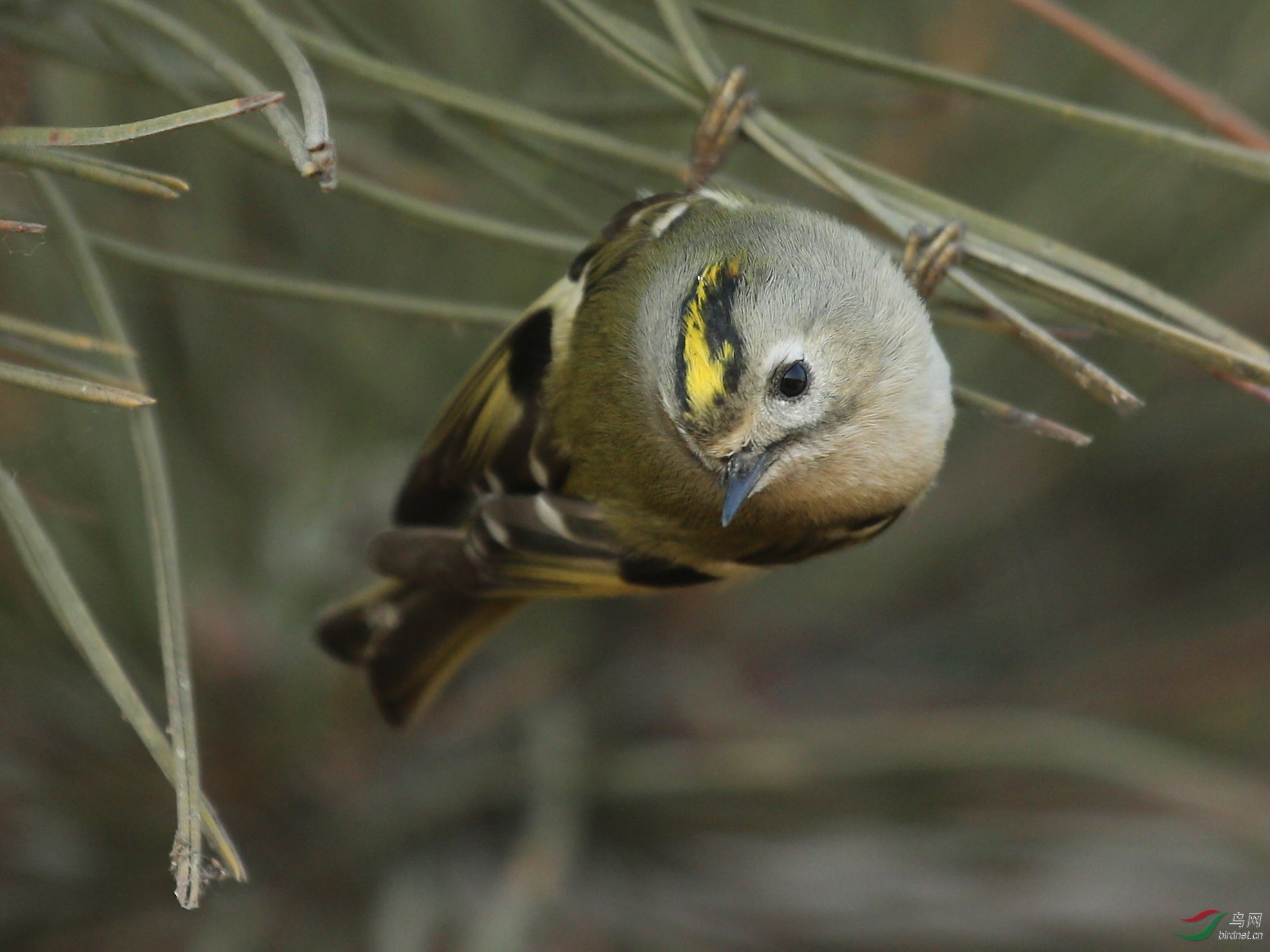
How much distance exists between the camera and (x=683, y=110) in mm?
1083

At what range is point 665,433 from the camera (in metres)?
1.16

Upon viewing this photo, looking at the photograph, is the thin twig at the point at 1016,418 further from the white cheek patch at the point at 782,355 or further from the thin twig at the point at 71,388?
the thin twig at the point at 71,388

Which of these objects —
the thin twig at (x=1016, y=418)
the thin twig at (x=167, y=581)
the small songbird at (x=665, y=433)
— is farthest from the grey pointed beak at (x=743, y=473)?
the thin twig at (x=167, y=581)

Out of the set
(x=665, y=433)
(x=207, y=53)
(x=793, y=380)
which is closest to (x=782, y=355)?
(x=793, y=380)

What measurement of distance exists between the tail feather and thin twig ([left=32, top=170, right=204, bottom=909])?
45cm

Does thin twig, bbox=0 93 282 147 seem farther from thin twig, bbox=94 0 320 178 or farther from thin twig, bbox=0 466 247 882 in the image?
thin twig, bbox=0 466 247 882

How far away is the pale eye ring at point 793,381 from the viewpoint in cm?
101

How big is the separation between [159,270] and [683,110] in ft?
1.47

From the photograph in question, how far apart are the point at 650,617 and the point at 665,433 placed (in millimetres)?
753

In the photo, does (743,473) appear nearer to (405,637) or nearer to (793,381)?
(793,381)

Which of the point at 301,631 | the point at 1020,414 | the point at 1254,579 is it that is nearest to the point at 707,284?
the point at 1020,414

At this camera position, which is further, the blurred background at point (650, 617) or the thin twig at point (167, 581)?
the blurred background at point (650, 617)

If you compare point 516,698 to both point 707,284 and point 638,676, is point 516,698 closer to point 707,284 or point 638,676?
point 638,676

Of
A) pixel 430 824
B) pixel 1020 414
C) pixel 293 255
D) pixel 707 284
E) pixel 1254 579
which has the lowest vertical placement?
pixel 430 824
